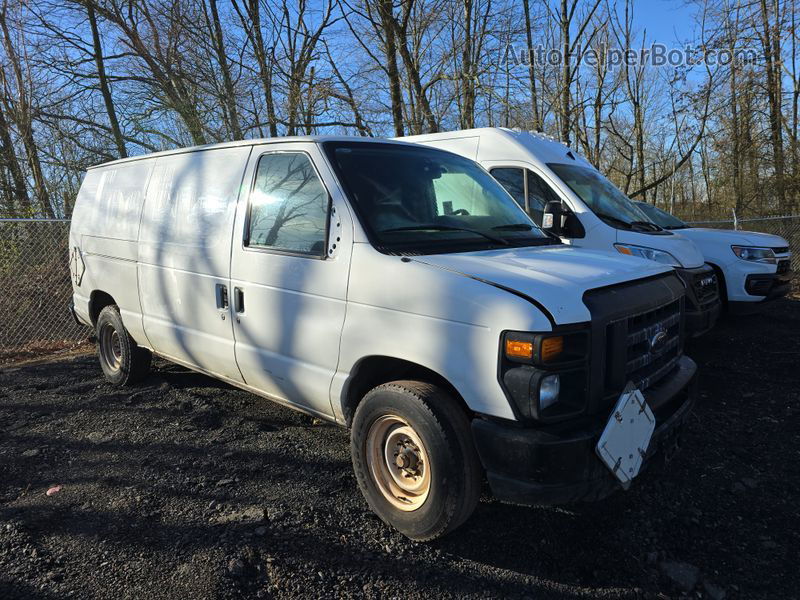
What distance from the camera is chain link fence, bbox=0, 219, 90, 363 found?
7.54m

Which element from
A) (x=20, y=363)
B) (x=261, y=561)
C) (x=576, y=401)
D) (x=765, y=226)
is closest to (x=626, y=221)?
(x=576, y=401)

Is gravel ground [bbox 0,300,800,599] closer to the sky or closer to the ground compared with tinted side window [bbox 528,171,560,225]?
closer to the ground

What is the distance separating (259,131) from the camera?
50.1 ft

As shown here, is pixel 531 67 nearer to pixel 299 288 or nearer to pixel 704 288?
pixel 704 288

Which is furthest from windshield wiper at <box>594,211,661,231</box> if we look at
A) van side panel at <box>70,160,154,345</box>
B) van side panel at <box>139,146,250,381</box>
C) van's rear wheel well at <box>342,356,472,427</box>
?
van side panel at <box>70,160,154,345</box>

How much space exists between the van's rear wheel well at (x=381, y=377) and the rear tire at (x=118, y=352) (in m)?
2.88

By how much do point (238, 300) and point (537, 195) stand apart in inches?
141

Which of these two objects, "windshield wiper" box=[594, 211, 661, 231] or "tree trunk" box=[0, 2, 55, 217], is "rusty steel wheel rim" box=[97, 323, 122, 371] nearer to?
"windshield wiper" box=[594, 211, 661, 231]

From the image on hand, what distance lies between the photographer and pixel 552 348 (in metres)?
2.26

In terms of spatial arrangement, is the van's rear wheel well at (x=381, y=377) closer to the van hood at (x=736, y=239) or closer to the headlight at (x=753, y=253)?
the van hood at (x=736, y=239)

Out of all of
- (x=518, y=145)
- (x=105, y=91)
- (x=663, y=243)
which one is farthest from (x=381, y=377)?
(x=105, y=91)

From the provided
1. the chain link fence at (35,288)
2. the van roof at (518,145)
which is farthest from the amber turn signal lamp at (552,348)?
the chain link fence at (35,288)

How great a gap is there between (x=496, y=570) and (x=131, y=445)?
2772mm

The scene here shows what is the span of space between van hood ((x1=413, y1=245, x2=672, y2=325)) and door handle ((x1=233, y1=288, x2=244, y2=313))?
139 centimetres
